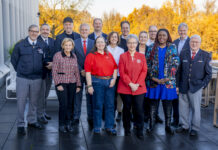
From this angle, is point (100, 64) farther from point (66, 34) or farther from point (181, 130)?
point (181, 130)

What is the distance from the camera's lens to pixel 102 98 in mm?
5160

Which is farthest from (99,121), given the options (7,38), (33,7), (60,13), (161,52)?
(33,7)

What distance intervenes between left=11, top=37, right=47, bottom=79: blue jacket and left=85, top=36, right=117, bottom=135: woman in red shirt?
37.1 inches

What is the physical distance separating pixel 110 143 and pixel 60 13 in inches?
822

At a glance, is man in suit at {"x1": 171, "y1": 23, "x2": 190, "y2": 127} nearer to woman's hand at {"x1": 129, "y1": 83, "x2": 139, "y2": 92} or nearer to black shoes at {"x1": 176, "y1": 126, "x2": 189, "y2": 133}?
black shoes at {"x1": 176, "y1": 126, "x2": 189, "y2": 133}

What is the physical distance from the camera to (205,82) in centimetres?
511

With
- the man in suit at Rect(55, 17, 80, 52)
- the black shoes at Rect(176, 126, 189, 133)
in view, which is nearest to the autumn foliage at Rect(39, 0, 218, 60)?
the man in suit at Rect(55, 17, 80, 52)

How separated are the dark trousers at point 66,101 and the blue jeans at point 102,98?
16.8 inches

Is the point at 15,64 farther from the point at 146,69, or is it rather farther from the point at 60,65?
the point at 146,69

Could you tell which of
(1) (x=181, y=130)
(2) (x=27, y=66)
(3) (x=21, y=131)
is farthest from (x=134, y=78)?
(3) (x=21, y=131)

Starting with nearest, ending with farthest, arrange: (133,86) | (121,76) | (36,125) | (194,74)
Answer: (133,86)
(121,76)
(194,74)
(36,125)

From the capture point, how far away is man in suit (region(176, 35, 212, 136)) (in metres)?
5.10

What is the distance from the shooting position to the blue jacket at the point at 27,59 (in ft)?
16.4

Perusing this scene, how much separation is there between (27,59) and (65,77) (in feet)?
2.53
